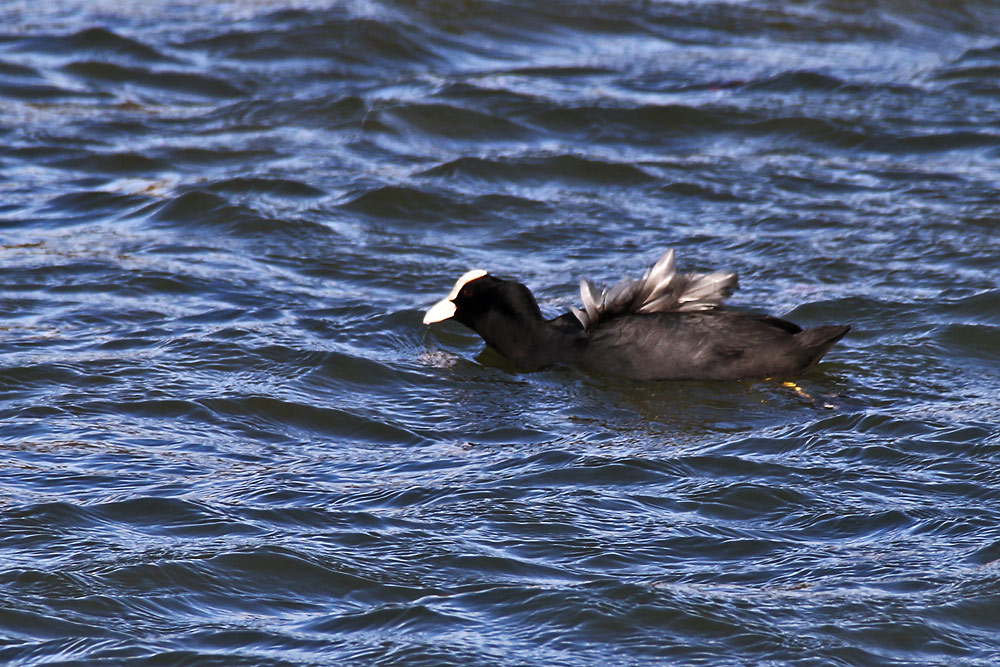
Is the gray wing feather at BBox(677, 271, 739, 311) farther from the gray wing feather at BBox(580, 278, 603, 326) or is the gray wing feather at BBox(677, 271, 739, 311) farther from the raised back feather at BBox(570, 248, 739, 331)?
the gray wing feather at BBox(580, 278, 603, 326)

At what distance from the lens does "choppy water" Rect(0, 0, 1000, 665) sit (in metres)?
4.45

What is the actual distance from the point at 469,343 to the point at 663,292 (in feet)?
4.18

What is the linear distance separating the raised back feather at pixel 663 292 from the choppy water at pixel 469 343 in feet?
1.20

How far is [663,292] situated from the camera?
21.4 feet

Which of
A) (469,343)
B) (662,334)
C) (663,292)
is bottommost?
(469,343)

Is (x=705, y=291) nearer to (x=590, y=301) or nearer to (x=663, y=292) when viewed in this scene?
(x=663, y=292)

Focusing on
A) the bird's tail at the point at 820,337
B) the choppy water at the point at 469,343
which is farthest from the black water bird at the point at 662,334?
the choppy water at the point at 469,343

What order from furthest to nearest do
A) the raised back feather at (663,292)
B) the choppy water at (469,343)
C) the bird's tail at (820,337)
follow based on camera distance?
→ the raised back feather at (663,292), the bird's tail at (820,337), the choppy water at (469,343)

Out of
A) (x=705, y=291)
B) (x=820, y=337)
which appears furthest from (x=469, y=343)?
(x=820, y=337)

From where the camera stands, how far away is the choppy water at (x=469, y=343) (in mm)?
4445

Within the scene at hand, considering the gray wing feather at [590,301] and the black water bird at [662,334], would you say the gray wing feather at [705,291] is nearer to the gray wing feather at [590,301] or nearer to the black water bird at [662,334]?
the black water bird at [662,334]

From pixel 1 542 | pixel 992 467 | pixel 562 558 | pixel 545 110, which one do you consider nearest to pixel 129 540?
pixel 1 542

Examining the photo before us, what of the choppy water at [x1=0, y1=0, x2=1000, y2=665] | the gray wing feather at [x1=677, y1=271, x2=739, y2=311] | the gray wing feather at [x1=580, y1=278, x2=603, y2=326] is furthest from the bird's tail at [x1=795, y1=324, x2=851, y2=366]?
the gray wing feather at [x1=580, y1=278, x2=603, y2=326]

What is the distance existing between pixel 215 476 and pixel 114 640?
1.20 meters
